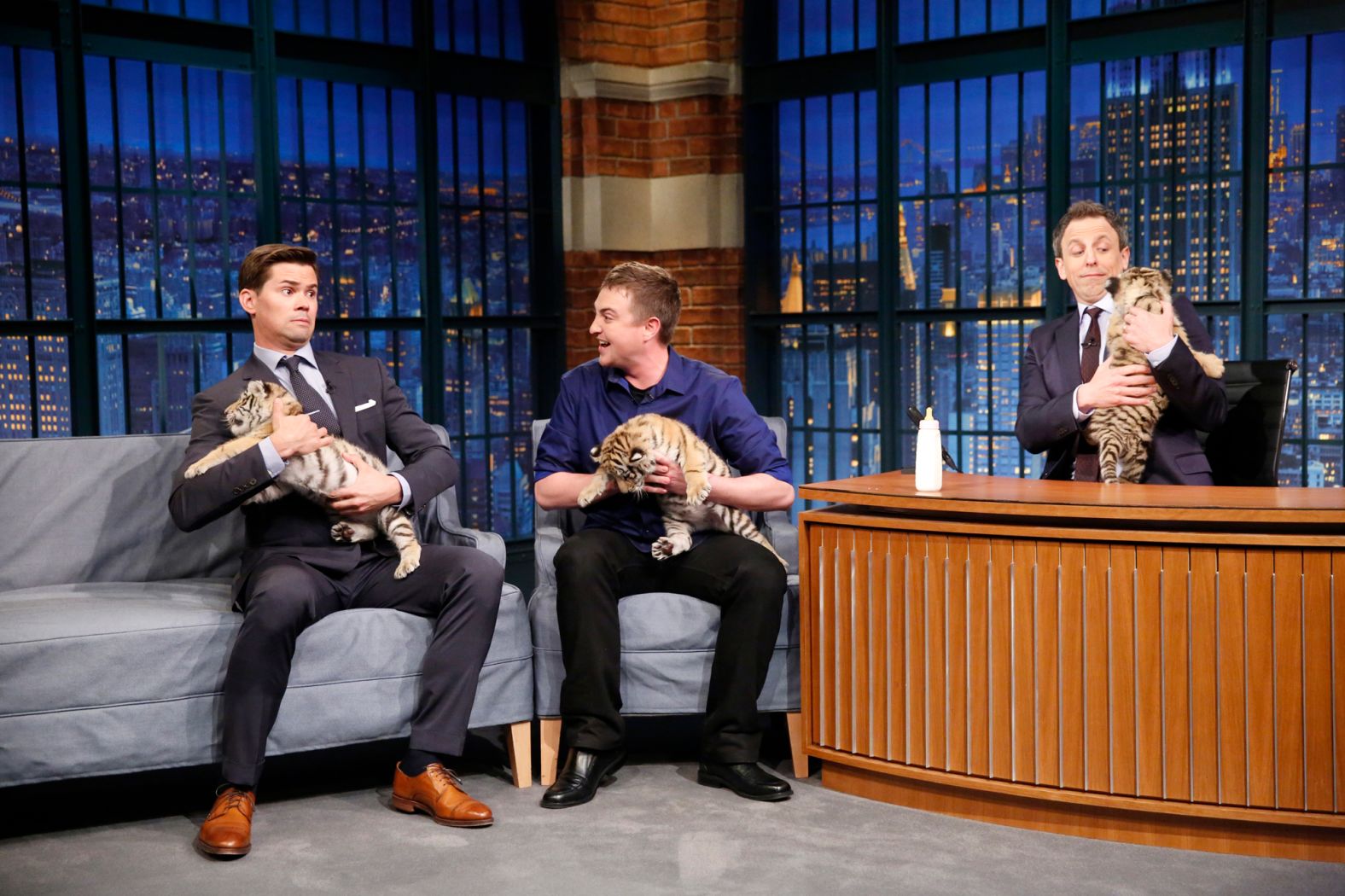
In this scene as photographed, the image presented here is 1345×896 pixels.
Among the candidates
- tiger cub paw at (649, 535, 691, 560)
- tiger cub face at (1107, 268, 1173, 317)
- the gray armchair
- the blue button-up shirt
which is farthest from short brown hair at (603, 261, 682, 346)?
tiger cub face at (1107, 268, 1173, 317)

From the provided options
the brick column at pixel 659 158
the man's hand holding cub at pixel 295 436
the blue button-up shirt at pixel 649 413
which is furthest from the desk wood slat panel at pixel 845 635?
the brick column at pixel 659 158

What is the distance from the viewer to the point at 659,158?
6.85 meters

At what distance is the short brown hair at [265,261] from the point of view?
3.95 meters

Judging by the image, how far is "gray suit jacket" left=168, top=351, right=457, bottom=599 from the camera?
370cm

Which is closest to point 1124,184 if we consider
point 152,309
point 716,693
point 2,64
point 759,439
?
point 759,439

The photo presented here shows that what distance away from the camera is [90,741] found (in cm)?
359

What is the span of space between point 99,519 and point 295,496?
767 mm

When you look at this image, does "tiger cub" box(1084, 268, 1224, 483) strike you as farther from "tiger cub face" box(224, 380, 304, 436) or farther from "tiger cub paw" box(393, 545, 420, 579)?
"tiger cub face" box(224, 380, 304, 436)

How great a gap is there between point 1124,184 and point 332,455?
143 inches

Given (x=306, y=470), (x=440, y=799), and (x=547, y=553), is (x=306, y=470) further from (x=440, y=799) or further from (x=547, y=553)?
(x=440, y=799)

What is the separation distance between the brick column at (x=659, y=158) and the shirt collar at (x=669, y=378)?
252 centimetres

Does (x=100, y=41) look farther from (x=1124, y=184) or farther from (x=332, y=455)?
(x=1124, y=184)

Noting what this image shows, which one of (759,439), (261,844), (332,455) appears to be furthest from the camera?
(759,439)

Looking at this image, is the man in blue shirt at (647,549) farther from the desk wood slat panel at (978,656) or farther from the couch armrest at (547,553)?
the desk wood slat panel at (978,656)
